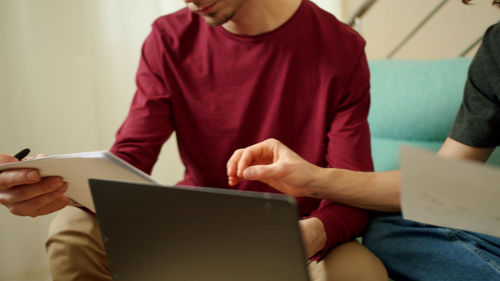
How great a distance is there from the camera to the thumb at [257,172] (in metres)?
0.53

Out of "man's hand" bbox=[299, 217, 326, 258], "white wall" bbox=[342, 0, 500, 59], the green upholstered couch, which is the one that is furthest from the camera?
"white wall" bbox=[342, 0, 500, 59]

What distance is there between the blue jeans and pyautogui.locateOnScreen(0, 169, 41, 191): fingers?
2.00 ft

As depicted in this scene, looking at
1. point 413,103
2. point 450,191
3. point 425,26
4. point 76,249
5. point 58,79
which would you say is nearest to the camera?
point 450,191

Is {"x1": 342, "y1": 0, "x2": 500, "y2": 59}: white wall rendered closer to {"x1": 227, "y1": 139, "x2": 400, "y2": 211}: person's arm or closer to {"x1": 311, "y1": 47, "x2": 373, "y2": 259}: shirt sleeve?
{"x1": 311, "y1": 47, "x2": 373, "y2": 259}: shirt sleeve

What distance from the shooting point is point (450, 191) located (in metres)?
0.36

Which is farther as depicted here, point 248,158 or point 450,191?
point 248,158

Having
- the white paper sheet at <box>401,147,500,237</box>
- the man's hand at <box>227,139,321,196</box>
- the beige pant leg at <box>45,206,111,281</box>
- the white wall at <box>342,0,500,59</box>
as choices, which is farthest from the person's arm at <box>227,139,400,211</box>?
the white wall at <box>342,0,500,59</box>

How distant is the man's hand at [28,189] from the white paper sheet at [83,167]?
10mm

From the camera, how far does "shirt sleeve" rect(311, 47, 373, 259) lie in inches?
27.3

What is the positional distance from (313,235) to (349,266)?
A: 0.07m

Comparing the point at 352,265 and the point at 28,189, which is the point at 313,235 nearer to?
the point at 352,265

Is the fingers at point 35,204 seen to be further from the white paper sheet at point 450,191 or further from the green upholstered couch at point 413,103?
the green upholstered couch at point 413,103

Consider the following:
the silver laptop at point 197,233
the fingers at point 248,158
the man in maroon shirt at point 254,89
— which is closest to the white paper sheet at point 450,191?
the silver laptop at point 197,233

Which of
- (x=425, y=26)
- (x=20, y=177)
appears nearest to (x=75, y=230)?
(x=20, y=177)
